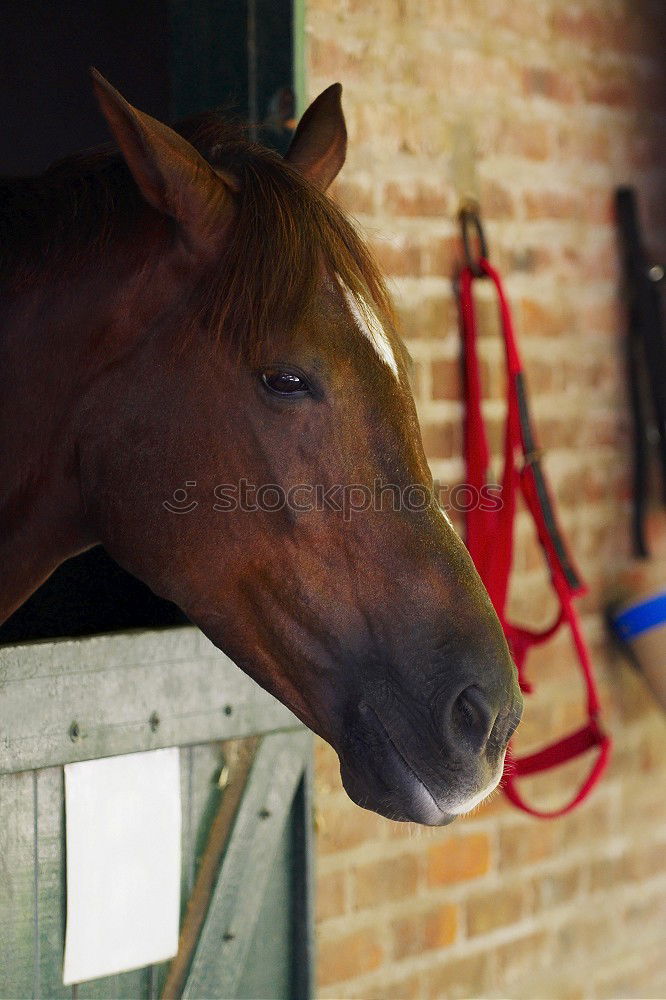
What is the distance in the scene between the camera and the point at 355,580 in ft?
3.45

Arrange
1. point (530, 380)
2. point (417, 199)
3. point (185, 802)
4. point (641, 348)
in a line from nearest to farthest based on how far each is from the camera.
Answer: point (185, 802) → point (417, 199) → point (530, 380) → point (641, 348)

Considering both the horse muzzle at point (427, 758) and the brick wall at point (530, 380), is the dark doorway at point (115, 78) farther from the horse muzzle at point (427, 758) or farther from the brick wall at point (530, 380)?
the horse muzzle at point (427, 758)

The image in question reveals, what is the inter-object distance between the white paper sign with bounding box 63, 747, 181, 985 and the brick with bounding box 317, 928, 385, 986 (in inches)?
16.5

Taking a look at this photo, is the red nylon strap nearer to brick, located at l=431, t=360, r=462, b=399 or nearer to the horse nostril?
brick, located at l=431, t=360, r=462, b=399

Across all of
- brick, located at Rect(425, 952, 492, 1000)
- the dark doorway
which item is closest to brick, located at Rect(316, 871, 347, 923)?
brick, located at Rect(425, 952, 492, 1000)

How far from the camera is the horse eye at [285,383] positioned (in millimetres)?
1064

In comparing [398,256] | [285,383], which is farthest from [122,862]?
[398,256]

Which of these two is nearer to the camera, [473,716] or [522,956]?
[473,716]

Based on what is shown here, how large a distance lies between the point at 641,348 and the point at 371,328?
4.60 ft

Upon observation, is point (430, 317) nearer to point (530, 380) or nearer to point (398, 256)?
point (398, 256)

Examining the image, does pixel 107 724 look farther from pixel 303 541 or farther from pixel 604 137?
pixel 604 137

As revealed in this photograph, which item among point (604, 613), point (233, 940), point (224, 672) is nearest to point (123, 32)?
point (224, 672)

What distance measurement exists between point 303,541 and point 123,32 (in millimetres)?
1521

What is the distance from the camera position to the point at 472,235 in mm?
2010
